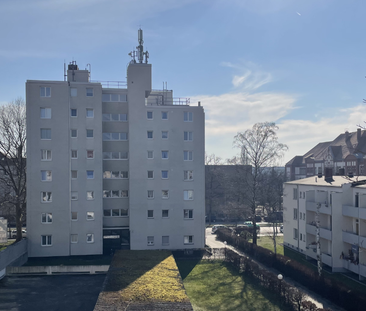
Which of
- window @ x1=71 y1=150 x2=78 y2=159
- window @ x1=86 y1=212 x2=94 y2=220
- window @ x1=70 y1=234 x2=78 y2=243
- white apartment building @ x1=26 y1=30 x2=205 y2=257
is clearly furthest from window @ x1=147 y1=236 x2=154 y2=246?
window @ x1=71 y1=150 x2=78 y2=159

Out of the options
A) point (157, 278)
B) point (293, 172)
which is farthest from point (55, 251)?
point (293, 172)

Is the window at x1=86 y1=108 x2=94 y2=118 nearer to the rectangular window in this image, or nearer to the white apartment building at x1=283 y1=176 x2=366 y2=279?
the rectangular window

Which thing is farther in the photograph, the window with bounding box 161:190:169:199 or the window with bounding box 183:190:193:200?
the window with bounding box 183:190:193:200

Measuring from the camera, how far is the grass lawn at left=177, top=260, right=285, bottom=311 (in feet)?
70.9

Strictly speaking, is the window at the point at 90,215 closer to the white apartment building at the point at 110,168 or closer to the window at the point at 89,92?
the white apartment building at the point at 110,168

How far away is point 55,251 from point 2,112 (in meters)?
16.7

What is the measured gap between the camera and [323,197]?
3228 centimetres

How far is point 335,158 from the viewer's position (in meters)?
76.2

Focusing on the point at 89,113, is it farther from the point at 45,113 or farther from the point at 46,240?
the point at 46,240

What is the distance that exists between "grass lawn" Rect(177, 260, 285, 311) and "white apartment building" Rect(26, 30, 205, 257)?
19.1 ft

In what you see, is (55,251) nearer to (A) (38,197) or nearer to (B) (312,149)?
(A) (38,197)

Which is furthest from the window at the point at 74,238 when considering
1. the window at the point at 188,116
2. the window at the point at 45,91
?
the window at the point at 188,116

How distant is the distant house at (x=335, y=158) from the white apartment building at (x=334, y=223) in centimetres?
2500

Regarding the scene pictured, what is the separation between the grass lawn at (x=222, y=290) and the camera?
851 inches
